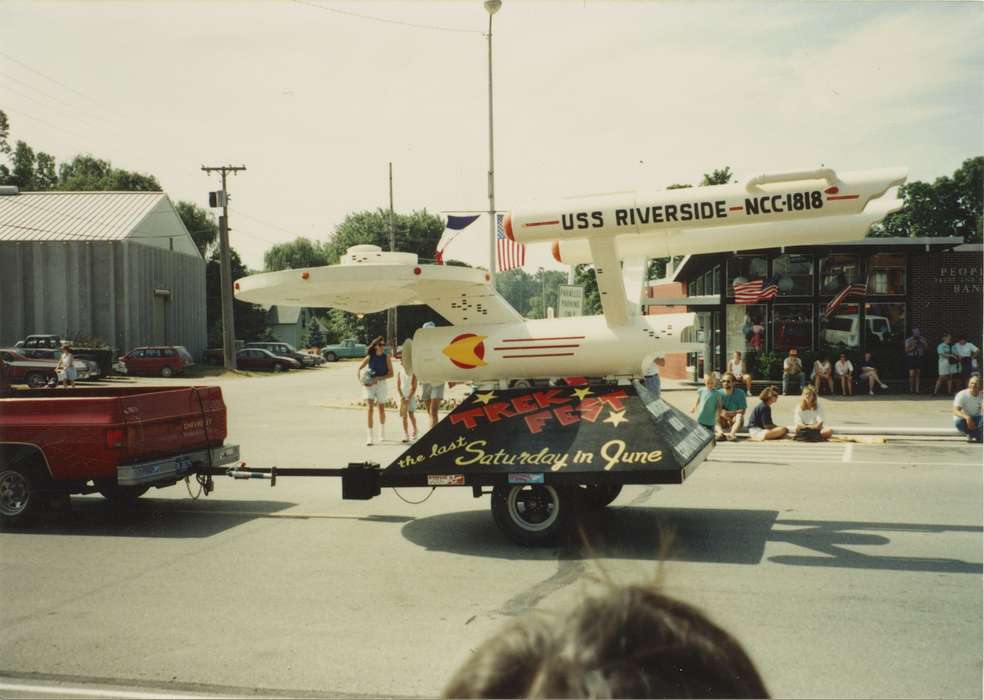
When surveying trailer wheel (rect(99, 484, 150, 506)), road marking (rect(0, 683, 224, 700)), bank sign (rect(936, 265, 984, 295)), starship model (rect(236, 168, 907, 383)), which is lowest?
road marking (rect(0, 683, 224, 700))

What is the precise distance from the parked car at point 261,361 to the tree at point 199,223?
29.9 m

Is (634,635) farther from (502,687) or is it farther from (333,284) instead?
(333,284)

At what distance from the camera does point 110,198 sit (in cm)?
4588

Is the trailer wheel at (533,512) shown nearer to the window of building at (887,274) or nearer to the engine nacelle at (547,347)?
the engine nacelle at (547,347)

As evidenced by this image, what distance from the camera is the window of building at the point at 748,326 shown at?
84.3ft

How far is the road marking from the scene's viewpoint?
4.64 metres

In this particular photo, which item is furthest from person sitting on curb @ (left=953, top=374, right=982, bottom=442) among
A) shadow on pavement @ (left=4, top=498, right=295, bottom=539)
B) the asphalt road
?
shadow on pavement @ (left=4, top=498, right=295, bottom=539)

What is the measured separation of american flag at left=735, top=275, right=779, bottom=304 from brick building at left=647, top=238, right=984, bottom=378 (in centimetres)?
18

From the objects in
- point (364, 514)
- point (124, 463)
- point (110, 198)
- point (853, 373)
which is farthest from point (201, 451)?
point (110, 198)

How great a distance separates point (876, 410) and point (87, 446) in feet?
58.8

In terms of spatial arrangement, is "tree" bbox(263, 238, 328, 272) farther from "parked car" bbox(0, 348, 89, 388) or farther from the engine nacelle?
the engine nacelle

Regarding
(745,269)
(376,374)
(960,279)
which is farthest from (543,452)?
(960,279)

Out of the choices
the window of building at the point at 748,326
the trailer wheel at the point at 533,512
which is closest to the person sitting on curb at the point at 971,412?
the trailer wheel at the point at 533,512

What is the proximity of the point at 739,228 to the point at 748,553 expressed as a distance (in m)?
2.85
